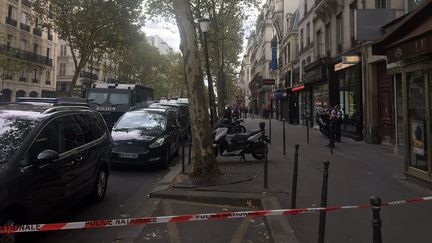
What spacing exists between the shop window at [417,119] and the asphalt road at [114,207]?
17.3 feet

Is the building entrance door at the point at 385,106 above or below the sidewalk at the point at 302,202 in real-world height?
above

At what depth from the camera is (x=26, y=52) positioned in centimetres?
5156

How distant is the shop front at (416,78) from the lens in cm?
768

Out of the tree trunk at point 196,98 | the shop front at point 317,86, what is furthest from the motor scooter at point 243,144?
the shop front at point 317,86

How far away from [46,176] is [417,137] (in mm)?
6715

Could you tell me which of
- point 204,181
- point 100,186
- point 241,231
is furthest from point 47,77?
point 241,231

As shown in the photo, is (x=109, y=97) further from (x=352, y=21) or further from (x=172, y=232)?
(x=172, y=232)

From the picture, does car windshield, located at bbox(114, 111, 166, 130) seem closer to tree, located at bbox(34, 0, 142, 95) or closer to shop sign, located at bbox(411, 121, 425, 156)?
shop sign, located at bbox(411, 121, 425, 156)

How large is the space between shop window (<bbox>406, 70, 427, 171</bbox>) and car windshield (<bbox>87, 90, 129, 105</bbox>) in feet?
46.1

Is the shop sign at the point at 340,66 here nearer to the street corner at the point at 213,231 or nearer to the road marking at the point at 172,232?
the street corner at the point at 213,231

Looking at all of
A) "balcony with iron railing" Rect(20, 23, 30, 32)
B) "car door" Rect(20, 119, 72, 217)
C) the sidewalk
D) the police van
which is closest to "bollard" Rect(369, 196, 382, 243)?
the sidewalk

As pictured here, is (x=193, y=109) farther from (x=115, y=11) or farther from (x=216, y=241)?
(x=115, y=11)

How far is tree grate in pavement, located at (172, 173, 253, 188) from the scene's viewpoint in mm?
8836

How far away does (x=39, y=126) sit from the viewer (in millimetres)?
5836
